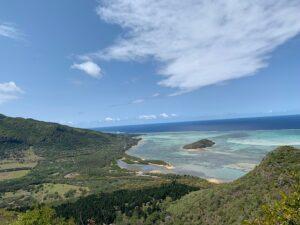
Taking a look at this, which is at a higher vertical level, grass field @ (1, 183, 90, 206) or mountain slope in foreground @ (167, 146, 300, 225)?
mountain slope in foreground @ (167, 146, 300, 225)

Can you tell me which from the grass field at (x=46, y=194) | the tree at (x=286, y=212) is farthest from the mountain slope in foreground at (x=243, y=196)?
the grass field at (x=46, y=194)

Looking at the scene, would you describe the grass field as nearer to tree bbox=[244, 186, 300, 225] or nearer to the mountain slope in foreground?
the mountain slope in foreground

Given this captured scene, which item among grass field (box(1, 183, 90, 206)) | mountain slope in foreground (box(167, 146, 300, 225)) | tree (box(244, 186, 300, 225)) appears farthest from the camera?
grass field (box(1, 183, 90, 206))

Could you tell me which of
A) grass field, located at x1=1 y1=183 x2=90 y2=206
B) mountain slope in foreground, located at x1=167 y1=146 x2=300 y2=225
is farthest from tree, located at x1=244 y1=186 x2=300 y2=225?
grass field, located at x1=1 y1=183 x2=90 y2=206

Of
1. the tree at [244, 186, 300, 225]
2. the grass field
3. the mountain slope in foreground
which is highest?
the tree at [244, 186, 300, 225]

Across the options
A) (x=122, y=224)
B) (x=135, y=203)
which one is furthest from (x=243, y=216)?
(x=135, y=203)

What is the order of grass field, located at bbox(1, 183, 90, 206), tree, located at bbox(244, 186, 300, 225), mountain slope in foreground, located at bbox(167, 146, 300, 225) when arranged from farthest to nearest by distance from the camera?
grass field, located at bbox(1, 183, 90, 206)
mountain slope in foreground, located at bbox(167, 146, 300, 225)
tree, located at bbox(244, 186, 300, 225)

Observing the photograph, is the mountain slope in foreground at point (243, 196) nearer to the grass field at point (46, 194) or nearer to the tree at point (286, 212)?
the tree at point (286, 212)

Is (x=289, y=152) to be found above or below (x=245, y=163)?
above

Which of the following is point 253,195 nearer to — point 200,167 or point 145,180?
point 145,180

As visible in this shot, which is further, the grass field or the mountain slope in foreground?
the grass field

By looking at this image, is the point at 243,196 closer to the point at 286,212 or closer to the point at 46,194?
the point at 286,212
